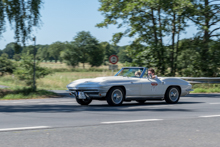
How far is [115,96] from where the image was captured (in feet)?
39.1

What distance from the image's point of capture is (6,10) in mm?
17219

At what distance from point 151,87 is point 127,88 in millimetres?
1137

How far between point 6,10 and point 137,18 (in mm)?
9335

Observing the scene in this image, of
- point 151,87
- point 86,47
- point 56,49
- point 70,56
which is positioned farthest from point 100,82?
point 56,49

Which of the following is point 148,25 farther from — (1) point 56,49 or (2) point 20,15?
(1) point 56,49

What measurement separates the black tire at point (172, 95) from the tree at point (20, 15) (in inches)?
323

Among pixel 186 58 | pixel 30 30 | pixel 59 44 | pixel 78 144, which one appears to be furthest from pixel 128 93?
pixel 59 44

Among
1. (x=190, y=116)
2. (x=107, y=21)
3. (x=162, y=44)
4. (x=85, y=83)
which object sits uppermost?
(x=107, y=21)

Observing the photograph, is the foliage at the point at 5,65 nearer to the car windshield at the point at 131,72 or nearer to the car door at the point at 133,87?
the car windshield at the point at 131,72

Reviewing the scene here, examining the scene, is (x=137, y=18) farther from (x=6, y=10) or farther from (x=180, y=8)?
(x=6, y=10)

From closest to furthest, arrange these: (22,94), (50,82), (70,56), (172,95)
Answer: (172,95)
(22,94)
(50,82)
(70,56)

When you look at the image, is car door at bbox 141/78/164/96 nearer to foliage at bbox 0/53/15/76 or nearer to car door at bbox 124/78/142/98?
car door at bbox 124/78/142/98

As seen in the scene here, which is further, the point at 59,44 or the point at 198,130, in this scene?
the point at 59,44

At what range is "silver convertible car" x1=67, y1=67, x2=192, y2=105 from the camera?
1162cm
